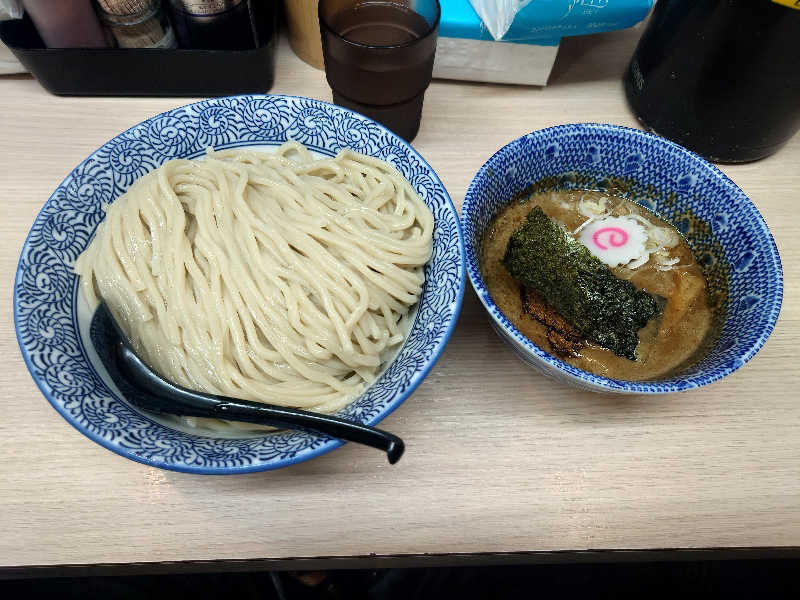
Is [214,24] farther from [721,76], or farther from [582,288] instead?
[721,76]

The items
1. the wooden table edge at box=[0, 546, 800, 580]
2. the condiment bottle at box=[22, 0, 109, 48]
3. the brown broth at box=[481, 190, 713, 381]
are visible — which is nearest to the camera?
the wooden table edge at box=[0, 546, 800, 580]

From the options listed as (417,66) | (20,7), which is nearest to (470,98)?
(417,66)

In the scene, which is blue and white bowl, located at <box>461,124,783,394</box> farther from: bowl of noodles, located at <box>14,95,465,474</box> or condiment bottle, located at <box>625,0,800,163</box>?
condiment bottle, located at <box>625,0,800,163</box>

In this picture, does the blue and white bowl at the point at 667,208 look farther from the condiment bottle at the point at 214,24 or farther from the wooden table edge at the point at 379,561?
the condiment bottle at the point at 214,24

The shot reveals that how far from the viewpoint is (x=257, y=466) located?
2.58 feet

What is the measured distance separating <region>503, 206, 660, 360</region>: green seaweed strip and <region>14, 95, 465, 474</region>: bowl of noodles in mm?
159

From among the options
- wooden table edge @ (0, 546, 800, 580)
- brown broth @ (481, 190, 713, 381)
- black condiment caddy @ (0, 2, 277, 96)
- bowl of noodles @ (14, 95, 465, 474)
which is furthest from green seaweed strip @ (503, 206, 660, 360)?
black condiment caddy @ (0, 2, 277, 96)

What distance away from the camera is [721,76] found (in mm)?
1221

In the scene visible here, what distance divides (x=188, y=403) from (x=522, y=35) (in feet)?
3.83

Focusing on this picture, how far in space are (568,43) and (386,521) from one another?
1.48 m

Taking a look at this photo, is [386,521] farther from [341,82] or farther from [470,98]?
[470,98]

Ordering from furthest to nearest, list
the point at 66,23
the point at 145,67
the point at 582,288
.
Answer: the point at 145,67 → the point at 66,23 → the point at 582,288

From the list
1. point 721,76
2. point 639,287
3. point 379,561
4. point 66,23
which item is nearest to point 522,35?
point 721,76

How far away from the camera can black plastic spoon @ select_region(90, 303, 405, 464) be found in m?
0.80
